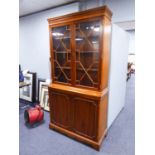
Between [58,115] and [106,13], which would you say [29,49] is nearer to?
[58,115]

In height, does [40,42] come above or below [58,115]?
above

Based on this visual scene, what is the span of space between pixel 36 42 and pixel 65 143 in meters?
2.81

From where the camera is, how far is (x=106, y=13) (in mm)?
2170

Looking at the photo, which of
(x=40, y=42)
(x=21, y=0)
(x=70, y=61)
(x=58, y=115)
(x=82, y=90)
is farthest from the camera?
(x=40, y=42)


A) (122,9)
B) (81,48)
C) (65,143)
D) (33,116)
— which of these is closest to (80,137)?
(65,143)

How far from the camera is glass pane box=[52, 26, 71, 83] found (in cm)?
269

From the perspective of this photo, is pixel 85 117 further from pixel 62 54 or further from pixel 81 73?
pixel 62 54

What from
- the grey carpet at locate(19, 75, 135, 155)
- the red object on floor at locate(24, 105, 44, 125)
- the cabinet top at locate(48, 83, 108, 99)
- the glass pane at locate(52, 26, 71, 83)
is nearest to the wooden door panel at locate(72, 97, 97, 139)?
the cabinet top at locate(48, 83, 108, 99)

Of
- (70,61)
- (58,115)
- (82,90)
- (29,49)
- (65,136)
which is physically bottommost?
(65,136)

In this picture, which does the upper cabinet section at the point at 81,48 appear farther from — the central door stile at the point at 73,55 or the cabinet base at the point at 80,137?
the cabinet base at the point at 80,137

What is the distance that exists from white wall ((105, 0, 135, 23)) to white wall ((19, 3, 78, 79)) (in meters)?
1.29

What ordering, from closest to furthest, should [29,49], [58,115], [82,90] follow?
[82,90] → [58,115] → [29,49]
